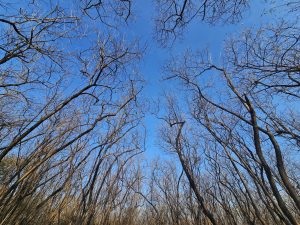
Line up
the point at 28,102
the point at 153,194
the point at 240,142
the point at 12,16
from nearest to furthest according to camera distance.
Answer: the point at 12,16 → the point at 28,102 → the point at 240,142 → the point at 153,194

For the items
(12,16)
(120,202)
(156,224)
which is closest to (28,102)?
(12,16)

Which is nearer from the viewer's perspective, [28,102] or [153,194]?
[28,102]

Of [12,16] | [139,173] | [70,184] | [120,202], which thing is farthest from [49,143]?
[139,173]

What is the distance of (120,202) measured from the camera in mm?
14945

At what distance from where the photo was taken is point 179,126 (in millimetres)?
10445

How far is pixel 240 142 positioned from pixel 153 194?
40.7 feet

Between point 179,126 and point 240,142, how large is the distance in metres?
2.53

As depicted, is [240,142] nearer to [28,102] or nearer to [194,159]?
[194,159]

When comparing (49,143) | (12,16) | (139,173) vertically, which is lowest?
(12,16)

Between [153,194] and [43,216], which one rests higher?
[153,194]

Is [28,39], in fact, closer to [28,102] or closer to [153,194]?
[28,102]

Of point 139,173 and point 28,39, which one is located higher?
point 139,173

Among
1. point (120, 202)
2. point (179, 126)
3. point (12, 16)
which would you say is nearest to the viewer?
point (12, 16)

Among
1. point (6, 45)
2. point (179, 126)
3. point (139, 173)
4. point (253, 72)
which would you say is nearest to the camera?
point (6, 45)
